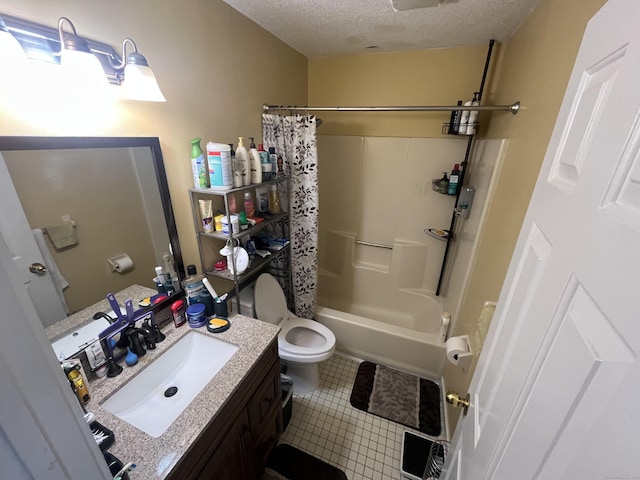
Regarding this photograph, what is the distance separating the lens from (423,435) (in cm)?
166

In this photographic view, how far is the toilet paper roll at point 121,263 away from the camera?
3.39ft

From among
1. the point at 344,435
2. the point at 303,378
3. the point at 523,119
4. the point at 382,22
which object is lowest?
the point at 344,435

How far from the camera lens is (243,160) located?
1.39 m

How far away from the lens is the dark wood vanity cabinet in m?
0.82

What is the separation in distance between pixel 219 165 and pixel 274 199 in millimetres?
586

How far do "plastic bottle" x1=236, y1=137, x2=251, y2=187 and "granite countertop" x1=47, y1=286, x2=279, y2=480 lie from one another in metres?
0.72

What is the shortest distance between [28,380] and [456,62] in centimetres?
260

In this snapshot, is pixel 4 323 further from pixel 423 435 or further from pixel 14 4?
pixel 423 435

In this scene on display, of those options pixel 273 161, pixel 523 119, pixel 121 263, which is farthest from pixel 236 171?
pixel 523 119

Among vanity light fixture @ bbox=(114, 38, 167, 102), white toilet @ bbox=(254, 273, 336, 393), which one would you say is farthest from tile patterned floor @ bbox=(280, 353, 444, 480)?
vanity light fixture @ bbox=(114, 38, 167, 102)

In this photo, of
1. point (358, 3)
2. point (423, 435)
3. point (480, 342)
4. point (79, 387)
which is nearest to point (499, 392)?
point (480, 342)

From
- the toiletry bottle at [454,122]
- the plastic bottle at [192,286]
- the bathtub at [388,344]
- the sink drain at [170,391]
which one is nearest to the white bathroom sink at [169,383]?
the sink drain at [170,391]

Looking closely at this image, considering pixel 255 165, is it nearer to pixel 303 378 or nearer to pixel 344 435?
pixel 303 378

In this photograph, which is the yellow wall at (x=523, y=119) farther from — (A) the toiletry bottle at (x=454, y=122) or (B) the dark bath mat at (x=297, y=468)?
(B) the dark bath mat at (x=297, y=468)
